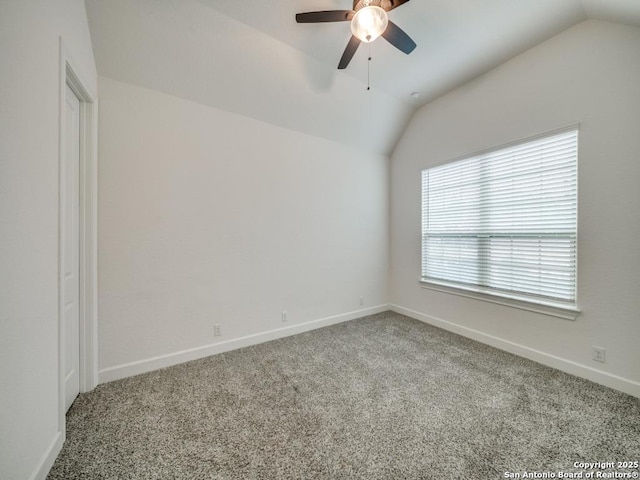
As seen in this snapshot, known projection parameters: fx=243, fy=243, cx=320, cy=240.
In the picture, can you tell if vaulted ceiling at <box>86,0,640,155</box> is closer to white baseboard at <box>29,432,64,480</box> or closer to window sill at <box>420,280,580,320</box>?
window sill at <box>420,280,580,320</box>

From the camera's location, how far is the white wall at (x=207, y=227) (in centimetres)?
216

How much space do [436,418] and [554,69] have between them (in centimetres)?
322

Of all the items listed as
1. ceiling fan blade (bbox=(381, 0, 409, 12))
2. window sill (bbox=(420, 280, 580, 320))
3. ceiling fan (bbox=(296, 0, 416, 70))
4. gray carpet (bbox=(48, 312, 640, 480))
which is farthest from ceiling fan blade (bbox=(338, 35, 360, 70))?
window sill (bbox=(420, 280, 580, 320))

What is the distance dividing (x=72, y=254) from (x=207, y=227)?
3.38ft

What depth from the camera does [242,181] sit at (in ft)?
9.03

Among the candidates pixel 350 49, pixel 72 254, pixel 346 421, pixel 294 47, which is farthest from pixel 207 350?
pixel 294 47

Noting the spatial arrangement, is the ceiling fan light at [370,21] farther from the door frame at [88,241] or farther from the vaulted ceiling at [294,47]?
the door frame at [88,241]

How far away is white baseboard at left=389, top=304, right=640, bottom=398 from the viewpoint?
195 centimetres

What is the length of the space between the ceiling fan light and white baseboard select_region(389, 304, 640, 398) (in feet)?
10.4

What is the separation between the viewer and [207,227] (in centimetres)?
257

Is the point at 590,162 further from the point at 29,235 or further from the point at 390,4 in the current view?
the point at 29,235

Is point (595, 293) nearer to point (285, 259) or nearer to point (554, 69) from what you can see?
point (554, 69)

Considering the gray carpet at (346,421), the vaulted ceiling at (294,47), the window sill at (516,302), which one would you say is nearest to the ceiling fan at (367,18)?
the vaulted ceiling at (294,47)

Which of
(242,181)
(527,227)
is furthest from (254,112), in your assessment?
(527,227)
